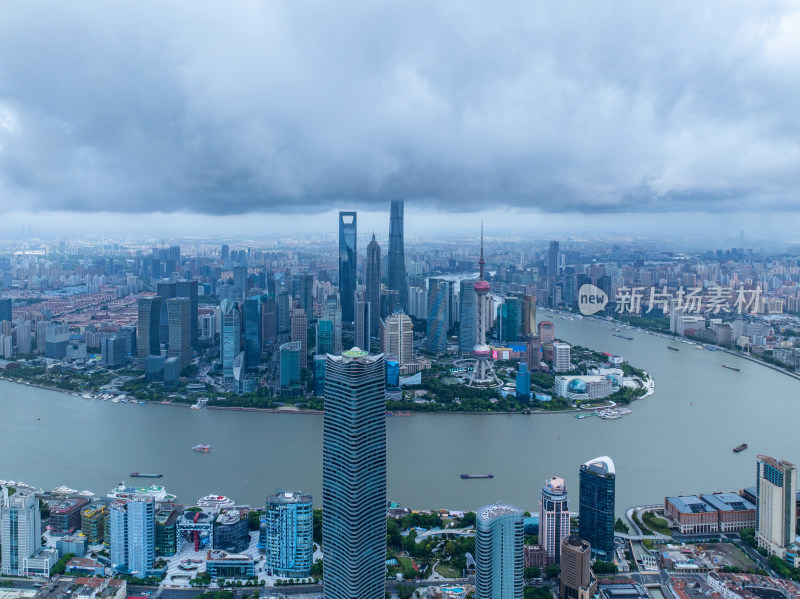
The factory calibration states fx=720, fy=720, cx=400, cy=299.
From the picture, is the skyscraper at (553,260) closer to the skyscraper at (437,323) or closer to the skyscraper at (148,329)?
the skyscraper at (437,323)

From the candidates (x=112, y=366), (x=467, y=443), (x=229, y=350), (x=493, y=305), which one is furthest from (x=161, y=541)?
(x=493, y=305)

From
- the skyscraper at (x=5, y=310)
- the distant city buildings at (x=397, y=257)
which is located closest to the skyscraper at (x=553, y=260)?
the distant city buildings at (x=397, y=257)

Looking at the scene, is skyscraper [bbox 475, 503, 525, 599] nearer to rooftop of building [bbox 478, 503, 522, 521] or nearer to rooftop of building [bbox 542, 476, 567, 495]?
rooftop of building [bbox 478, 503, 522, 521]

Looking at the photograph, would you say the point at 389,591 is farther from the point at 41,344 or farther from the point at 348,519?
the point at 41,344

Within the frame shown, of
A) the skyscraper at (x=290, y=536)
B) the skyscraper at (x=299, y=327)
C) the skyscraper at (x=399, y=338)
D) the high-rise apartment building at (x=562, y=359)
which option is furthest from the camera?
the skyscraper at (x=299, y=327)

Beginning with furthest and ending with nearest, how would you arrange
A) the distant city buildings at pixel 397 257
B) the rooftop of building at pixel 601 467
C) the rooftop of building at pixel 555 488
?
the distant city buildings at pixel 397 257 → the rooftop of building at pixel 601 467 → the rooftop of building at pixel 555 488

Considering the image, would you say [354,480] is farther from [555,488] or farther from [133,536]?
[133,536]

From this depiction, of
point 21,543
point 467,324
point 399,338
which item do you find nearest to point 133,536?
point 21,543

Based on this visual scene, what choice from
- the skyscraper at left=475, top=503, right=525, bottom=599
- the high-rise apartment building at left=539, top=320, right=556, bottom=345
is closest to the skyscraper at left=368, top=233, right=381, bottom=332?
the high-rise apartment building at left=539, top=320, right=556, bottom=345
